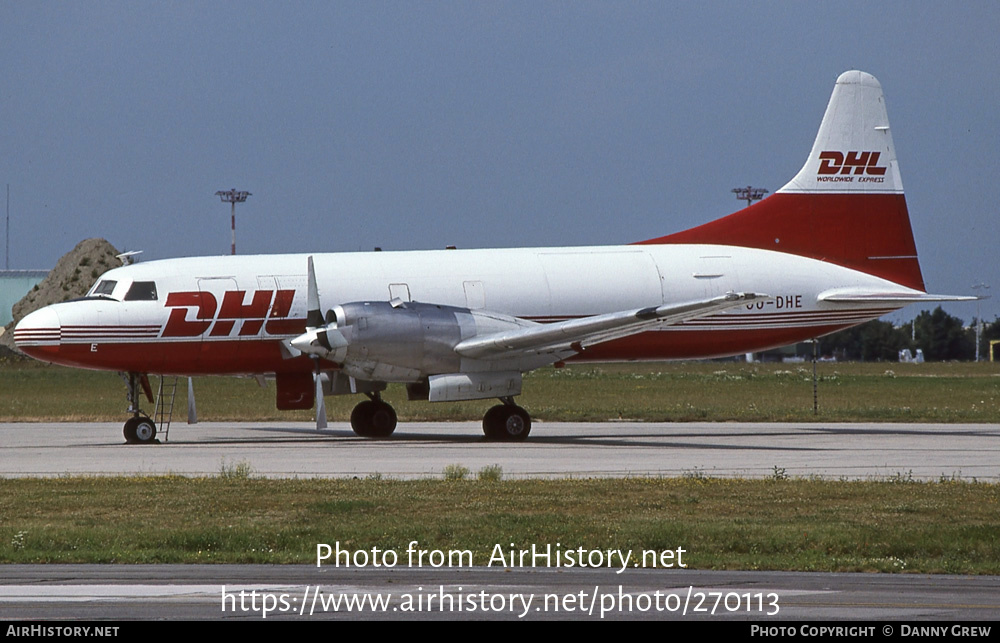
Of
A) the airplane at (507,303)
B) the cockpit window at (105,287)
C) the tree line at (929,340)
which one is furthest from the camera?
the tree line at (929,340)

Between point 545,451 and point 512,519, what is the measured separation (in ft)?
32.7

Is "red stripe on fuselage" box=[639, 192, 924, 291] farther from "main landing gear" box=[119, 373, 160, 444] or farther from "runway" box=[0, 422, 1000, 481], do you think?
"main landing gear" box=[119, 373, 160, 444]

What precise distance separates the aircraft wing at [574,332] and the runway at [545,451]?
200cm

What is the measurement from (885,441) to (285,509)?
15677 mm

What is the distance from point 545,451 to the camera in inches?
953

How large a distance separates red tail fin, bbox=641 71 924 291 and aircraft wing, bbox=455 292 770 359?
18.6 ft

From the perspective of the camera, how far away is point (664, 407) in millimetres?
40469

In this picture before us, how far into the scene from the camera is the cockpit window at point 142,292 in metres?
27.0

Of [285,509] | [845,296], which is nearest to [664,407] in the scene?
[845,296]

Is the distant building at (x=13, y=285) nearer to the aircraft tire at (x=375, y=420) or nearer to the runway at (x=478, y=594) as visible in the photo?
the aircraft tire at (x=375, y=420)

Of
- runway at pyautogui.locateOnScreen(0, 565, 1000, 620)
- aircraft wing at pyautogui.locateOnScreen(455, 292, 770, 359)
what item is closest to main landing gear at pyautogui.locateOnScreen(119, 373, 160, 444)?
aircraft wing at pyautogui.locateOnScreen(455, 292, 770, 359)

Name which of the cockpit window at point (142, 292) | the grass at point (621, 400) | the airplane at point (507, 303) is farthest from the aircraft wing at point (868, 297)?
the cockpit window at point (142, 292)

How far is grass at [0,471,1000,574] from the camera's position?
12.3m
